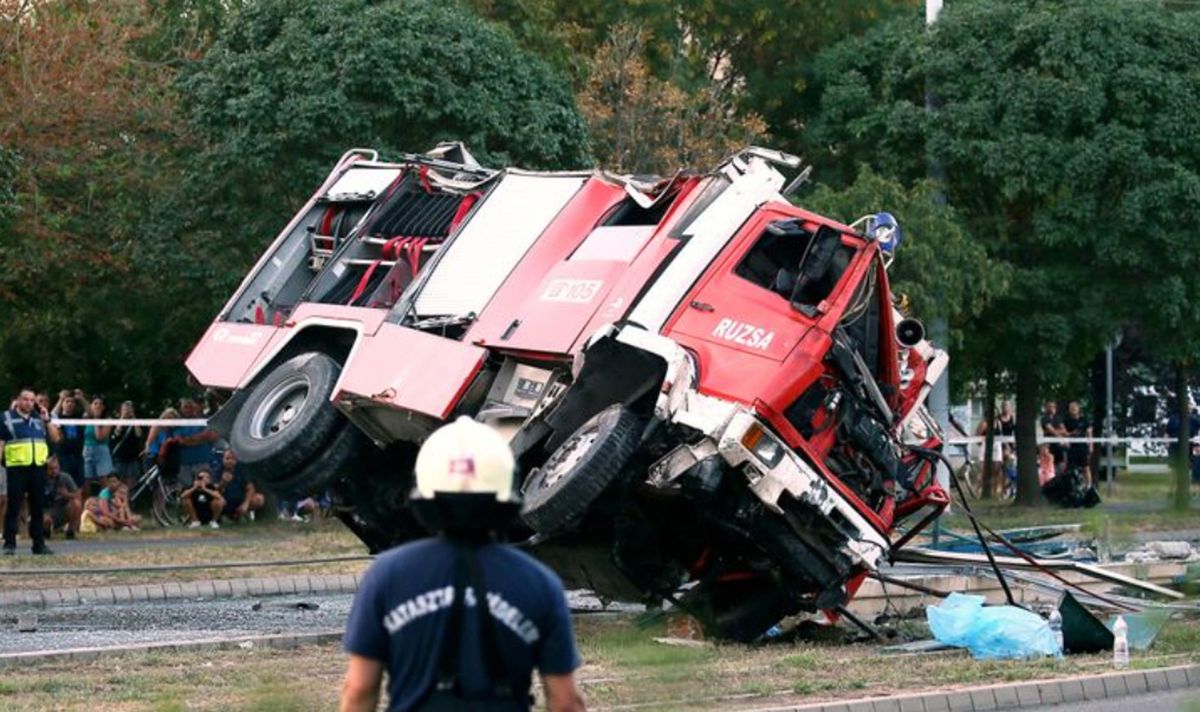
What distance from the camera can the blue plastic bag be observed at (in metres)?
14.9

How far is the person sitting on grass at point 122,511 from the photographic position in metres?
27.0

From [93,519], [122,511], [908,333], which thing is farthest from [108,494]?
[908,333]

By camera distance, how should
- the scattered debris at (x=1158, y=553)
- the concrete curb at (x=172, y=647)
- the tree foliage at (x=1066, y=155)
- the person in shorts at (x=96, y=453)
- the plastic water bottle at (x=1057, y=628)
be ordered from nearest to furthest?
the concrete curb at (x=172, y=647)
the plastic water bottle at (x=1057, y=628)
the scattered debris at (x=1158, y=553)
the person in shorts at (x=96, y=453)
the tree foliage at (x=1066, y=155)

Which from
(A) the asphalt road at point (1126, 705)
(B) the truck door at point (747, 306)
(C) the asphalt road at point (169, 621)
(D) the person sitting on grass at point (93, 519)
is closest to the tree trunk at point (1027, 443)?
(D) the person sitting on grass at point (93, 519)

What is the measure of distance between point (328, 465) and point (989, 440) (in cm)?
2087

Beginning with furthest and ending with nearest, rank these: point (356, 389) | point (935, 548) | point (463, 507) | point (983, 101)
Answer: point (983, 101)
point (935, 548)
point (356, 389)
point (463, 507)

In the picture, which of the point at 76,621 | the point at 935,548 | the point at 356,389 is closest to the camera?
the point at 356,389

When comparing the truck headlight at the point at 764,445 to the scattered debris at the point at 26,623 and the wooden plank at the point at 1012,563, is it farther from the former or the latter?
the scattered debris at the point at 26,623

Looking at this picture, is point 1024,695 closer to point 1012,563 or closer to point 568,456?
point 568,456

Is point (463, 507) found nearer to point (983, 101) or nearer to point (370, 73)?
point (370, 73)

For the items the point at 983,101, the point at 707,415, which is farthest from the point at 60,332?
the point at 707,415

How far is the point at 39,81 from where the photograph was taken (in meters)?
29.4

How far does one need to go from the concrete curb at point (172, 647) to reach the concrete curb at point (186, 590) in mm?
3985

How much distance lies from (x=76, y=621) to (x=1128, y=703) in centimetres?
800
